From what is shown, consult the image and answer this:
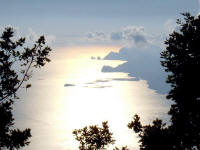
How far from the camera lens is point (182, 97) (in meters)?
15.4

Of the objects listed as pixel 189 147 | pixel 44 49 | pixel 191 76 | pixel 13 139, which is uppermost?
pixel 44 49

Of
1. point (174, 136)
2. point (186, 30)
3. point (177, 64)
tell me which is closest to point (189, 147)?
point (174, 136)

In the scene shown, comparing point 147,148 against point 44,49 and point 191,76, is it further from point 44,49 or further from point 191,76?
point 44,49

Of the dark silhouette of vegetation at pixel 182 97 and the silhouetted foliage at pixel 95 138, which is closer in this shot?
the dark silhouette of vegetation at pixel 182 97

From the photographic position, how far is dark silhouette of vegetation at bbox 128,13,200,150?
14188mm

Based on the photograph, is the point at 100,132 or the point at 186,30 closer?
the point at 186,30

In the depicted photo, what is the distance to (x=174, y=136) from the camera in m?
14.7

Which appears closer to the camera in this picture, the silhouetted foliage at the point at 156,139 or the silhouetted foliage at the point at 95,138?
the silhouetted foliage at the point at 156,139

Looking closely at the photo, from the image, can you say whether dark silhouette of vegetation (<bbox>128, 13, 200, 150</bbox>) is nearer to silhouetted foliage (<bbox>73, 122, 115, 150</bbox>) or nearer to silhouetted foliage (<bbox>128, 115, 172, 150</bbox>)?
silhouetted foliage (<bbox>128, 115, 172, 150</bbox>)

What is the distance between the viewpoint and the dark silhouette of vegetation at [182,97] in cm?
1419

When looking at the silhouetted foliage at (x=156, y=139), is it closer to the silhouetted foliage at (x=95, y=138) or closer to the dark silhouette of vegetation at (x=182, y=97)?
the dark silhouette of vegetation at (x=182, y=97)

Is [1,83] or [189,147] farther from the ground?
[1,83]

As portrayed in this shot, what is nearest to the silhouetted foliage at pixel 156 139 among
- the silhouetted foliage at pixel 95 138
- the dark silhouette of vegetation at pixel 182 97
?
the dark silhouette of vegetation at pixel 182 97

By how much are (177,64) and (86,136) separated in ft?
30.0
